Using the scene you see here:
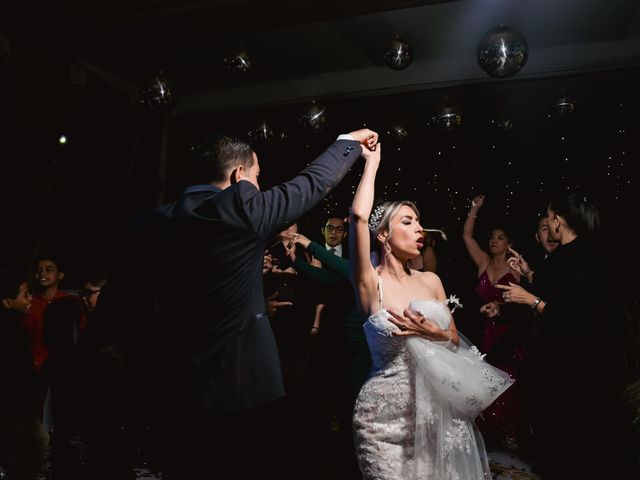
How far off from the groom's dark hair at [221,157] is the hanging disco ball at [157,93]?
308cm

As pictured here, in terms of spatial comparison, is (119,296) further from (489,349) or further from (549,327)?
(489,349)

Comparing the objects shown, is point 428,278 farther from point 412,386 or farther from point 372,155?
point 372,155

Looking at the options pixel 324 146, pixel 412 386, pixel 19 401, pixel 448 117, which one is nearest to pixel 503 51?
pixel 448 117

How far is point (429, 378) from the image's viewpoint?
230cm

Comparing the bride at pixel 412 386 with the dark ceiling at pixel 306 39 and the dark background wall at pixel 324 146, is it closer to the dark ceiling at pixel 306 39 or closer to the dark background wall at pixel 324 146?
the dark ceiling at pixel 306 39

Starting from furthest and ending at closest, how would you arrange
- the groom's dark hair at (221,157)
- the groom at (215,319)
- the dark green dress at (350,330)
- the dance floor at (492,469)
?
1. the dance floor at (492,469)
2. the dark green dress at (350,330)
3. the groom's dark hair at (221,157)
4. the groom at (215,319)

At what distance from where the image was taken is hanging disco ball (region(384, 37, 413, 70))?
4582 millimetres

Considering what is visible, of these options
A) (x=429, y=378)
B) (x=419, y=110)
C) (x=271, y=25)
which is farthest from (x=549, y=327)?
(x=419, y=110)

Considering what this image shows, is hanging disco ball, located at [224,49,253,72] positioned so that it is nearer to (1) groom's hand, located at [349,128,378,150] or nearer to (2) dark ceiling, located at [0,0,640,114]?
(2) dark ceiling, located at [0,0,640,114]

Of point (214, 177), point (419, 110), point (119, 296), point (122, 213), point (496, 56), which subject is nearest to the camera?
point (119, 296)

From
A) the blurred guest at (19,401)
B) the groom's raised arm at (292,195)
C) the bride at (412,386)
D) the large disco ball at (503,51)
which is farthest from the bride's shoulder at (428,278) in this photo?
the blurred guest at (19,401)

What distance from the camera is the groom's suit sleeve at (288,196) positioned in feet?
5.24

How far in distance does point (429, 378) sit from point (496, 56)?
8.16 feet

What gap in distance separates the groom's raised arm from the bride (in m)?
0.40
